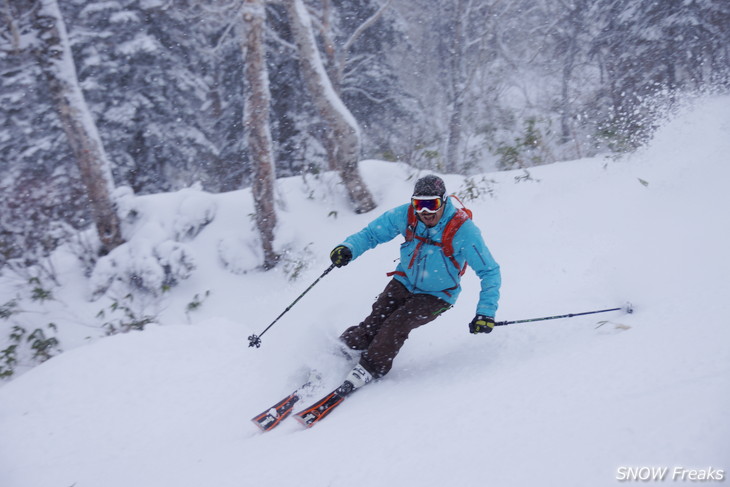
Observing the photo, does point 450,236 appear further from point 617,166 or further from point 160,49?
point 160,49

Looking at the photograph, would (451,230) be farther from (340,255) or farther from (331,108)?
(331,108)

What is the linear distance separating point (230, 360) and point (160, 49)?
1200 centimetres

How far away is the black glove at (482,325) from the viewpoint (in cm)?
361

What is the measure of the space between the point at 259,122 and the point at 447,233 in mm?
5433

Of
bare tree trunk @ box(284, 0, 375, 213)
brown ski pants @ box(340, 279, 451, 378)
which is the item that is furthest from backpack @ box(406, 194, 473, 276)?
bare tree trunk @ box(284, 0, 375, 213)

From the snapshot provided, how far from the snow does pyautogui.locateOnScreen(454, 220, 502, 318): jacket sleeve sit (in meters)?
0.62

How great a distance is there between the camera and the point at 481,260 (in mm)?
3828

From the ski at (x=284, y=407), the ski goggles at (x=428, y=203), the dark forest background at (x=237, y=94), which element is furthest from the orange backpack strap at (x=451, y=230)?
the dark forest background at (x=237, y=94)

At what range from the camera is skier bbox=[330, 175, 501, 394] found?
382 cm

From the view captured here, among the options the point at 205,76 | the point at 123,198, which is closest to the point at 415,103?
the point at 205,76

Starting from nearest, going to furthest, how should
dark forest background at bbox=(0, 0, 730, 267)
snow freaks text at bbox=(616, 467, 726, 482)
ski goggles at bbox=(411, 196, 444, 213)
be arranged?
1. snow freaks text at bbox=(616, 467, 726, 482)
2. ski goggles at bbox=(411, 196, 444, 213)
3. dark forest background at bbox=(0, 0, 730, 267)

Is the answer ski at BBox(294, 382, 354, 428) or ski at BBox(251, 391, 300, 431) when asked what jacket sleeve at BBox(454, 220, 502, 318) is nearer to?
ski at BBox(294, 382, 354, 428)

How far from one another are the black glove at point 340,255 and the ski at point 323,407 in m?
1.17

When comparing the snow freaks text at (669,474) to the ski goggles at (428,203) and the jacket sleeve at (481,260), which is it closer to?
the jacket sleeve at (481,260)
